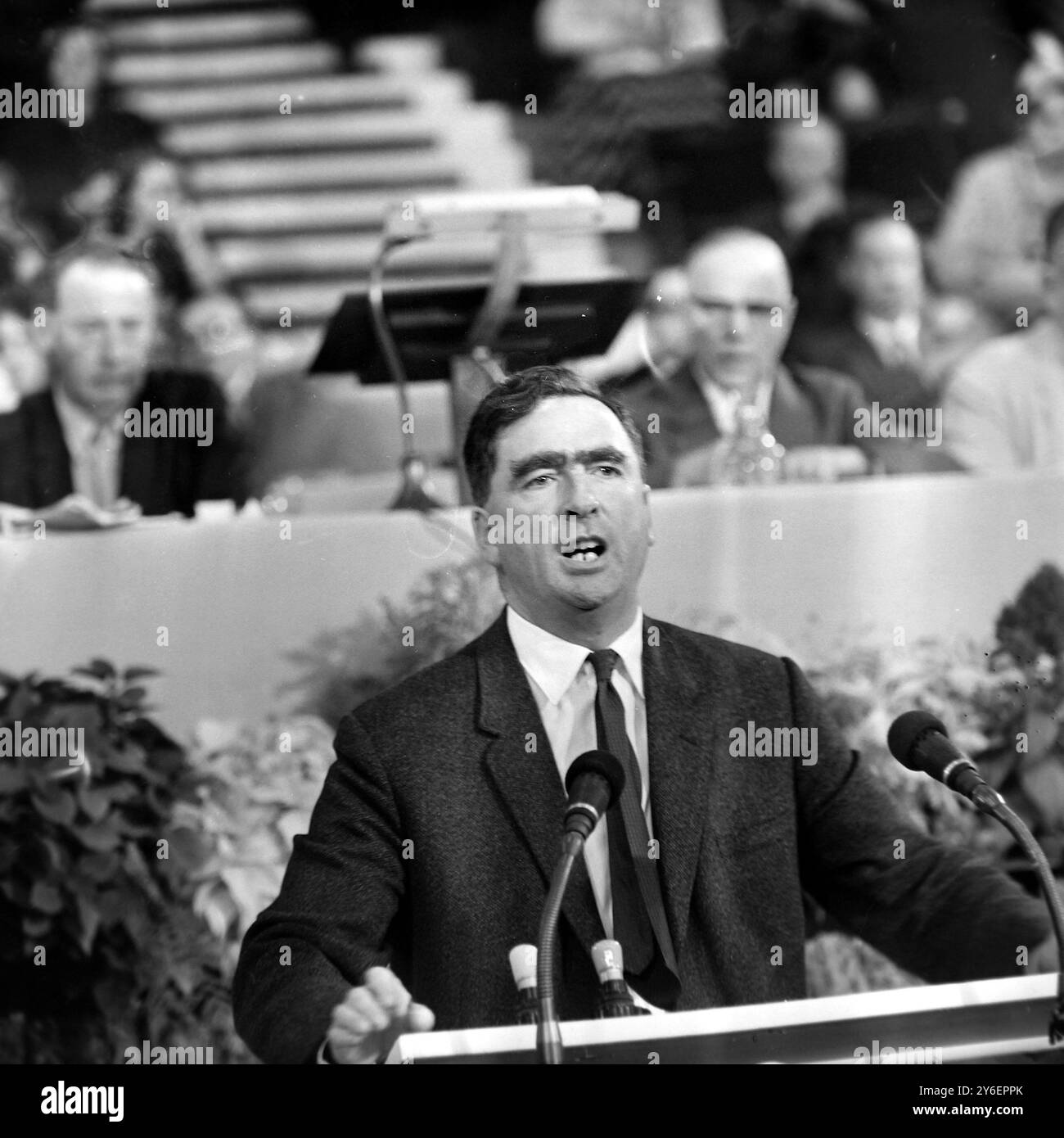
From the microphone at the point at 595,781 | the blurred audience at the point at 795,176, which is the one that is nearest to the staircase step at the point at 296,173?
the blurred audience at the point at 795,176

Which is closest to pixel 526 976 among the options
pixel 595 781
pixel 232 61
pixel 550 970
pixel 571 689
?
pixel 550 970

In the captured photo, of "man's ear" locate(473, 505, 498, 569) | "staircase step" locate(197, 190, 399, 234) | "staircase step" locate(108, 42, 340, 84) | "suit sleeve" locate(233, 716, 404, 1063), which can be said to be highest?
"staircase step" locate(108, 42, 340, 84)

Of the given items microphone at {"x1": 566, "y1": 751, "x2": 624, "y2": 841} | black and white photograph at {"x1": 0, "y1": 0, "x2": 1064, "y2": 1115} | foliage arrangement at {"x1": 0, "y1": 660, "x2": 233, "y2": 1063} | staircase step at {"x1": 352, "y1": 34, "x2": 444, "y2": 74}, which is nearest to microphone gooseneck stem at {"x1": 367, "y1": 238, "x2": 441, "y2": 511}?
black and white photograph at {"x1": 0, "y1": 0, "x2": 1064, "y2": 1115}

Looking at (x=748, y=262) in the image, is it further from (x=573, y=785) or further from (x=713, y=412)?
(x=573, y=785)

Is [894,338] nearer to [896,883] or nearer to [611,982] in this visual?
[896,883]

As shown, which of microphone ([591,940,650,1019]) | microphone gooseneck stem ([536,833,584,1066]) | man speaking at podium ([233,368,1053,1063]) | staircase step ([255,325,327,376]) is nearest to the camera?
microphone gooseneck stem ([536,833,584,1066])

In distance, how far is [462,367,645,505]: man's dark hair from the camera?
2.98 meters

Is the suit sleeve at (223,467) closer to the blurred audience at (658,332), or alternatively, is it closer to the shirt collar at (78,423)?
the shirt collar at (78,423)

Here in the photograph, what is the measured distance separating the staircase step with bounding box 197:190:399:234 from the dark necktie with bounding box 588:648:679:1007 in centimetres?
A: 154

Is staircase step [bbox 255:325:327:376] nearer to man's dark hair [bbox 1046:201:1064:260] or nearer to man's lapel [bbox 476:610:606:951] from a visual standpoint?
man's lapel [bbox 476:610:606:951]

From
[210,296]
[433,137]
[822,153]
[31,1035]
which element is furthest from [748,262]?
[31,1035]

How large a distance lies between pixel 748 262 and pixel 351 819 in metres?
1.78

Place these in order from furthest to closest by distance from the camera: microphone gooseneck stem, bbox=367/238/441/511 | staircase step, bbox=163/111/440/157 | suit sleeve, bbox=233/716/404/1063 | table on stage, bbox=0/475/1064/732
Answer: staircase step, bbox=163/111/440/157, microphone gooseneck stem, bbox=367/238/441/511, table on stage, bbox=0/475/1064/732, suit sleeve, bbox=233/716/404/1063

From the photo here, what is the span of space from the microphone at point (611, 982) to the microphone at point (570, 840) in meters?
0.09
